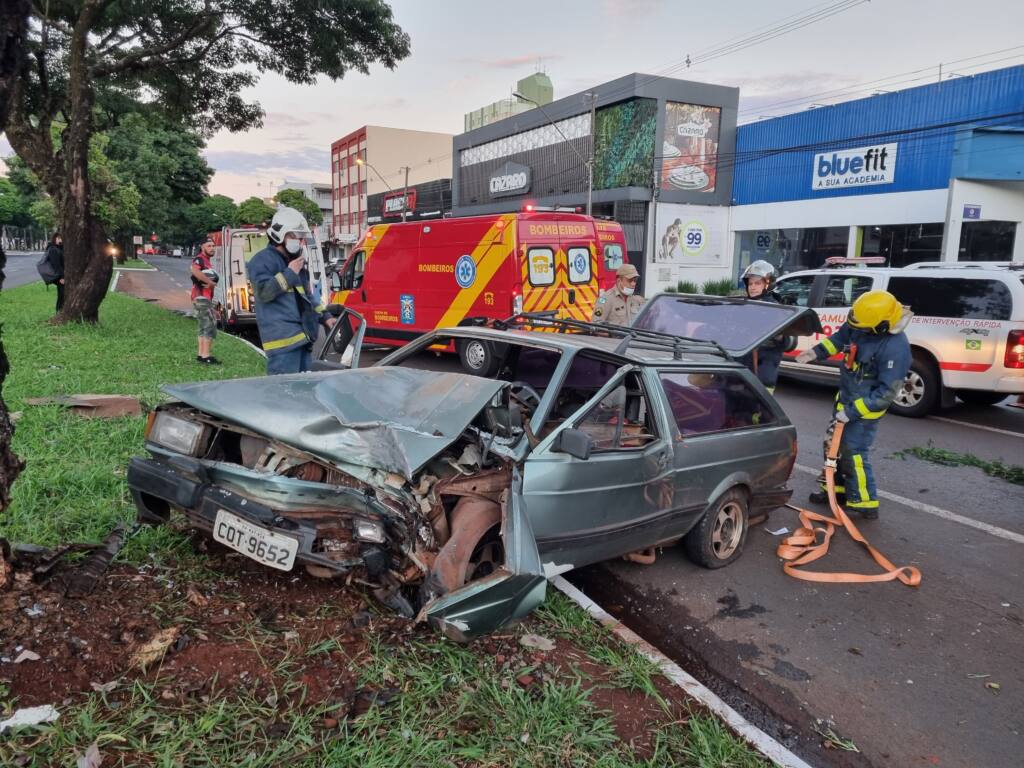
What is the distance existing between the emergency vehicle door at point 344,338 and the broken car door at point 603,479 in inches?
95.8

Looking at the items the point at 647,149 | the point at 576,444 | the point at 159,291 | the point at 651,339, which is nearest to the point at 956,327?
the point at 651,339

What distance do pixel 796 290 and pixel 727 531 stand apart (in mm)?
6796

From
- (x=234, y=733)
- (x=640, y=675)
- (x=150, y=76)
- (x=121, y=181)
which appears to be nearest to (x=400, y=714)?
(x=234, y=733)

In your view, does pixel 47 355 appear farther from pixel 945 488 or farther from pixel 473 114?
pixel 473 114

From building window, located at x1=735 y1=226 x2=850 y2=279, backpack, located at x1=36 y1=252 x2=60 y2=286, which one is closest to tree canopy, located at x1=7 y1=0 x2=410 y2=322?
backpack, located at x1=36 y1=252 x2=60 y2=286

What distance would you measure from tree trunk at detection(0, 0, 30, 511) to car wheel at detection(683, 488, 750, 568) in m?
3.35

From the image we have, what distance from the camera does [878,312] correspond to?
5176mm

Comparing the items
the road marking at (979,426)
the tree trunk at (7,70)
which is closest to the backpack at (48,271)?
the tree trunk at (7,70)

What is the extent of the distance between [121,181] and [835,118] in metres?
41.6

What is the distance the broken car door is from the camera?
3.18 meters

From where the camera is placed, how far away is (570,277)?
436 inches

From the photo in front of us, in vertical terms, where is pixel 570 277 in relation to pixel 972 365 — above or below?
above

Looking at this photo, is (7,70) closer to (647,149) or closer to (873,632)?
(873,632)

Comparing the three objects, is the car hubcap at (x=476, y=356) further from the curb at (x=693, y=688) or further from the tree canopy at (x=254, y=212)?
the tree canopy at (x=254, y=212)
